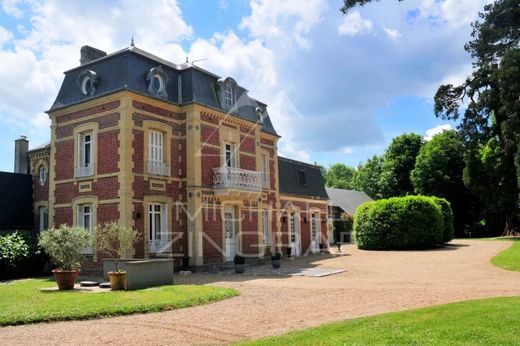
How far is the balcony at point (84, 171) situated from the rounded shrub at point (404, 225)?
671 inches

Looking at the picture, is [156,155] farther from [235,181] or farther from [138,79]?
[235,181]

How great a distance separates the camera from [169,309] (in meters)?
9.79

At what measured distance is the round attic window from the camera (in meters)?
18.7

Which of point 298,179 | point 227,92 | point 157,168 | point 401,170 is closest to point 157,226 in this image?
point 157,168

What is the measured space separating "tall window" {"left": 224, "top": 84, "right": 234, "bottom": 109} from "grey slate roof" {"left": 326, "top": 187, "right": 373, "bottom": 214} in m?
25.6

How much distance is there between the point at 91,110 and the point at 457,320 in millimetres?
15392

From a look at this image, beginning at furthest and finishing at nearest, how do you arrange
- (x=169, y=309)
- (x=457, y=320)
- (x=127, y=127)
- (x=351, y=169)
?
(x=351, y=169), (x=127, y=127), (x=169, y=309), (x=457, y=320)

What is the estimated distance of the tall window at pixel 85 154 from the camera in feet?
60.3

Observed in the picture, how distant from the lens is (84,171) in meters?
18.5

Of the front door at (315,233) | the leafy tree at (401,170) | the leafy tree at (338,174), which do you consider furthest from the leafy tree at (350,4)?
the leafy tree at (338,174)

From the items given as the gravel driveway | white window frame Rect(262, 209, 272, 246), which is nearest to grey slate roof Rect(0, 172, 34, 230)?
the gravel driveway

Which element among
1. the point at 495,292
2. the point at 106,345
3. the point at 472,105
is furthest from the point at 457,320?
the point at 472,105

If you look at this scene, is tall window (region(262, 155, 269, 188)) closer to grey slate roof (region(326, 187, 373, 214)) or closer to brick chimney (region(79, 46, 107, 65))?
brick chimney (region(79, 46, 107, 65))

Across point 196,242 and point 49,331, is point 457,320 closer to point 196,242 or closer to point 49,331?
point 49,331
